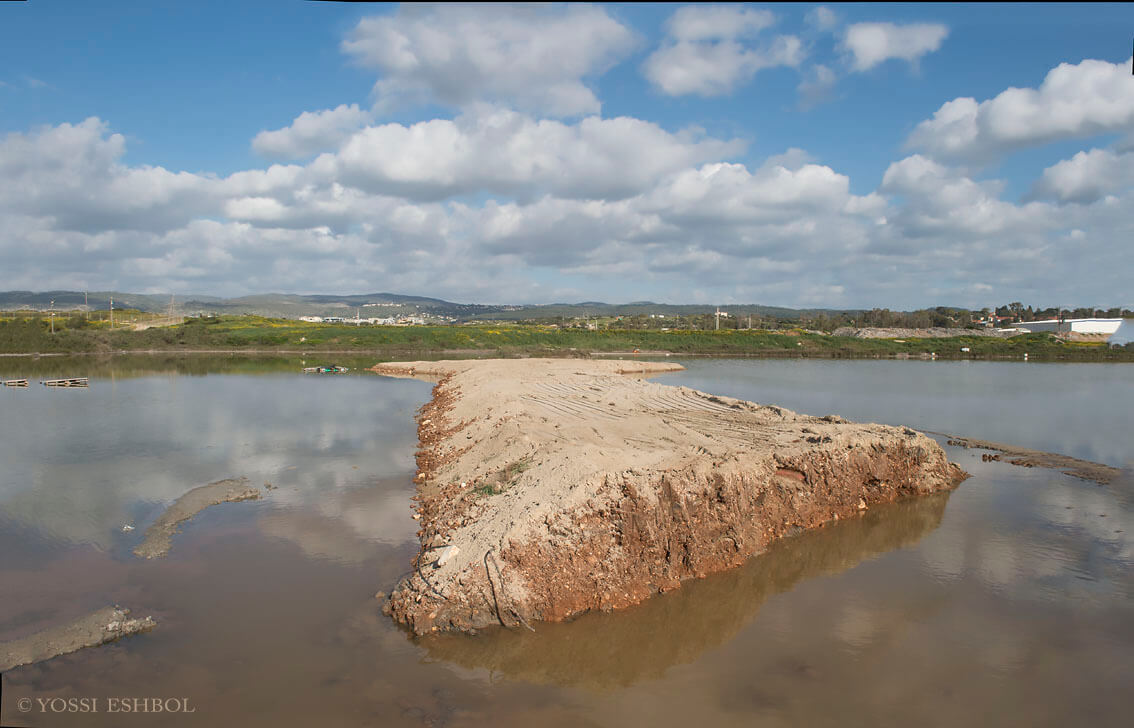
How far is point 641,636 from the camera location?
7770 millimetres

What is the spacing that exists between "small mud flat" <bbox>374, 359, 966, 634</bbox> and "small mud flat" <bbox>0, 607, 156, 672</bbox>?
3084mm

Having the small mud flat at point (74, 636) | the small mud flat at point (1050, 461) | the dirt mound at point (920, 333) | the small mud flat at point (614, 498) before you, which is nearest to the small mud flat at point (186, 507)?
the small mud flat at point (74, 636)

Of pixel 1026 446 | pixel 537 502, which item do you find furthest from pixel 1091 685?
pixel 1026 446

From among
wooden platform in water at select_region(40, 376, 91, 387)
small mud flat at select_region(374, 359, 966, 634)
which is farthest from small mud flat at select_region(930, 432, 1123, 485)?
wooden platform in water at select_region(40, 376, 91, 387)

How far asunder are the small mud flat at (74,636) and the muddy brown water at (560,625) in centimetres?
19

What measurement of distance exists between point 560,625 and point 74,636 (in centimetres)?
558

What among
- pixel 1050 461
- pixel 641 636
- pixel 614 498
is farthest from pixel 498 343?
pixel 641 636

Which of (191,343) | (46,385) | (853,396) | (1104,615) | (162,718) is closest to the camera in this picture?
(162,718)

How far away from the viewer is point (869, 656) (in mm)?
7547

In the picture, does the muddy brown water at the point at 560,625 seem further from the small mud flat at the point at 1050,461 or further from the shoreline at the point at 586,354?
the shoreline at the point at 586,354

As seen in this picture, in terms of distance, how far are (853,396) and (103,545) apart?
30636 millimetres

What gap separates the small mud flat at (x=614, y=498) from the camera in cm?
798

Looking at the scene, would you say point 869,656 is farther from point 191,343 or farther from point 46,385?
point 191,343

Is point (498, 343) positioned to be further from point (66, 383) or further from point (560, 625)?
point (560, 625)
